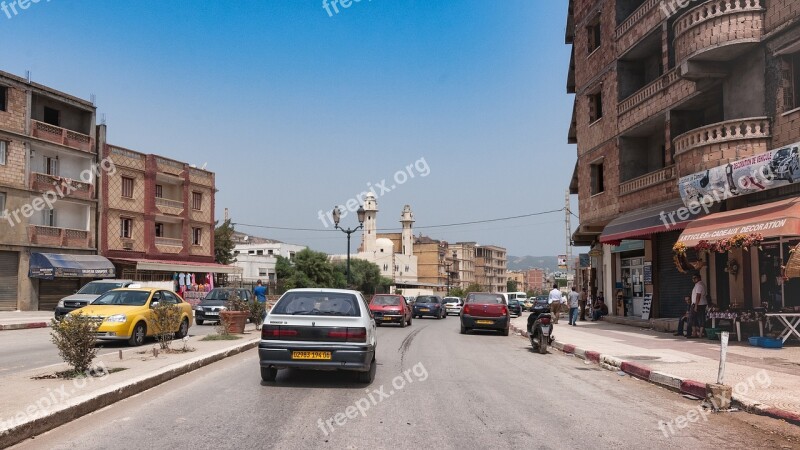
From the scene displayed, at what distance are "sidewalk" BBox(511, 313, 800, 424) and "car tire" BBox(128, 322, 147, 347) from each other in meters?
10.9

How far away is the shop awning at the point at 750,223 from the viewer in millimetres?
13414

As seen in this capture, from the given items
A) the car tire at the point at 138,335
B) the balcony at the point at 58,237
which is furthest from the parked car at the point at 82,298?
the balcony at the point at 58,237

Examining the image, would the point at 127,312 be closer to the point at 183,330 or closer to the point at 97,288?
the point at 183,330

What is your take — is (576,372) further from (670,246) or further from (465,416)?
(670,246)

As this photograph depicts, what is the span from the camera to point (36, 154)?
1384 inches

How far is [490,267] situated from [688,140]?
15705 cm

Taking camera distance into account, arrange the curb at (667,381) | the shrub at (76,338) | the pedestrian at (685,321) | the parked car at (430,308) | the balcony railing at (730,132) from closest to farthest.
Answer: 1. the curb at (667,381)
2. the shrub at (76,338)
3. the balcony railing at (730,132)
4. the pedestrian at (685,321)
5. the parked car at (430,308)

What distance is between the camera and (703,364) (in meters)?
12.0

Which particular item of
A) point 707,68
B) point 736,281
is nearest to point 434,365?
point 736,281

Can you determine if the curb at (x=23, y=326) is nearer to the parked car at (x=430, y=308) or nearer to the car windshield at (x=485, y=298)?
the car windshield at (x=485, y=298)

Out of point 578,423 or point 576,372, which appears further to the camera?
point 576,372

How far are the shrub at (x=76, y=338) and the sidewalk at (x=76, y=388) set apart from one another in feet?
1.03

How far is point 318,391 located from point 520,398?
289 centimetres

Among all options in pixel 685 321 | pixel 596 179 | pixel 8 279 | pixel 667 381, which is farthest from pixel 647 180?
Result: pixel 8 279
